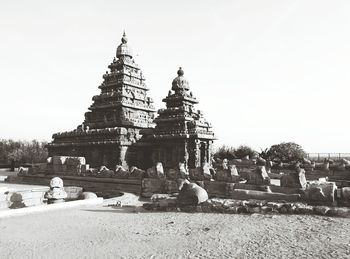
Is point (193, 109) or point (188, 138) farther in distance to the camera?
point (193, 109)

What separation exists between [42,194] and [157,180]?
187 inches

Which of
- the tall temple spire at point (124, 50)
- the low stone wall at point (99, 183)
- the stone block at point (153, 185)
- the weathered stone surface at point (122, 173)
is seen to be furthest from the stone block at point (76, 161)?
the tall temple spire at point (124, 50)

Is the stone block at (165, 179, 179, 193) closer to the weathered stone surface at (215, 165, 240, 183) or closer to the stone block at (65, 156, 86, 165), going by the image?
the weathered stone surface at (215, 165, 240, 183)

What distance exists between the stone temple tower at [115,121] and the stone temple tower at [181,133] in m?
2.39

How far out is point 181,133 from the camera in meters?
24.6

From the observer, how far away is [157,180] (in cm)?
1397

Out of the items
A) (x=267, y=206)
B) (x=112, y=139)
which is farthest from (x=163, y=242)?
(x=112, y=139)

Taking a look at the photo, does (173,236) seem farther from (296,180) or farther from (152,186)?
(152,186)

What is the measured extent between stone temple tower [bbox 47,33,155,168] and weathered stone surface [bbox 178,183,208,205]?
1606 centimetres

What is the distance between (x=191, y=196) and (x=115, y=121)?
19751 mm

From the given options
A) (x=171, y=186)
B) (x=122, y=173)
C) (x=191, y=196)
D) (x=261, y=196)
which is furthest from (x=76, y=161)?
(x=261, y=196)

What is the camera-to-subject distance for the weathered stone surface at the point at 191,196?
9.55 meters

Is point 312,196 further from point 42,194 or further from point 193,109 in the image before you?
point 193,109

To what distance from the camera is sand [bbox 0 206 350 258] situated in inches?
217
